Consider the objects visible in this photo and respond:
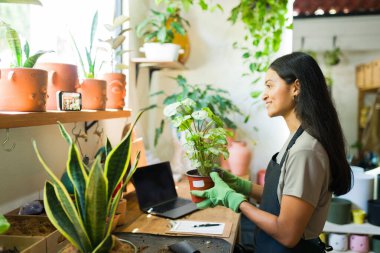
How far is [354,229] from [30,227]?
82.4 inches

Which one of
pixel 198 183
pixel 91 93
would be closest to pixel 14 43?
pixel 91 93

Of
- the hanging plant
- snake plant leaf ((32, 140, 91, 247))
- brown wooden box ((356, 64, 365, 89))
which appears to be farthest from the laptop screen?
brown wooden box ((356, 64, 365, 89))

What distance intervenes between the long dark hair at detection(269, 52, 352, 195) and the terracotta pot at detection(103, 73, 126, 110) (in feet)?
3.12

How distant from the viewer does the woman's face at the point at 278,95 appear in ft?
4.75

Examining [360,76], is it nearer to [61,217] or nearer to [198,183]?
[198,183]

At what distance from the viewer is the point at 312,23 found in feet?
15.8

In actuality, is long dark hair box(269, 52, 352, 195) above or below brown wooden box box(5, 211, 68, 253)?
above

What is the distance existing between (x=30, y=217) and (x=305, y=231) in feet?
3.40

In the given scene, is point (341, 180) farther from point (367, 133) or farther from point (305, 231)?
point (367, 133)

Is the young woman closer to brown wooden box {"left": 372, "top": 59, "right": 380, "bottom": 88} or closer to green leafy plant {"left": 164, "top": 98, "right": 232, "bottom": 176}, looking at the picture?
green leafy plant {"left": 164, "top": 98, "right": 232, "bottom": 176}

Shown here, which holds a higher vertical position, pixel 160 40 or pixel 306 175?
pixel 160 40

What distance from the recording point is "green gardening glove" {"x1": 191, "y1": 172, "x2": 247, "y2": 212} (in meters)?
1.42

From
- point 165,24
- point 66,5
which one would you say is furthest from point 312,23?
point 66,5

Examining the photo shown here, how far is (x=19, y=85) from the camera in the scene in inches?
45.7
